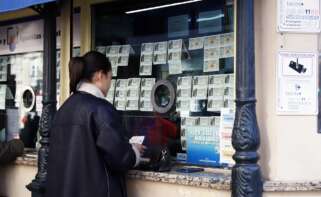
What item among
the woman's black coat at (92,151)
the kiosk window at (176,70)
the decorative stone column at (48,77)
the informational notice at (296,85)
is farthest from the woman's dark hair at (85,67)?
the informational notice at (296,85)

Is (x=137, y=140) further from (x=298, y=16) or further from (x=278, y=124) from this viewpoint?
(x=298, y=16)

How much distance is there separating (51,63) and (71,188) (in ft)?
4.86

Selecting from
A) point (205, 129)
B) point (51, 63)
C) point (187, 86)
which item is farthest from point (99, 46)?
point (205, 129)

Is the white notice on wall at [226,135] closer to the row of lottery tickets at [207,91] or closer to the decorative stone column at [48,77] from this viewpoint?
the row of lottery tickets at [207,91]

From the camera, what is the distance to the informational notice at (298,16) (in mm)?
3691

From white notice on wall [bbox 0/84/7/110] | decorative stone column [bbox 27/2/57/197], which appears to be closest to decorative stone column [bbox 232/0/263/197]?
decorative stone column [bbox 27/2/57/197]

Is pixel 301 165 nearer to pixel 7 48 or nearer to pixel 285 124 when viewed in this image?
pixel 285 124

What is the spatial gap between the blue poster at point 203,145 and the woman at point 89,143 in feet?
1.90

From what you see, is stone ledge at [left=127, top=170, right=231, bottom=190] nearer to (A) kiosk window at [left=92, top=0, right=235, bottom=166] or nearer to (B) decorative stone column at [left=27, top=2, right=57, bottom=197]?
(A) kiosk window at [left=92, top=0, right=235, bottom=166]

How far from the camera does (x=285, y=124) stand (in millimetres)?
3662

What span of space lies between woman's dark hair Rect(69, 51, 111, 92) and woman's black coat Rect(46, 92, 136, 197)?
0.11 metres

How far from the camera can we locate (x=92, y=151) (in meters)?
3.61

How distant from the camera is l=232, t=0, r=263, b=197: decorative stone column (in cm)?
350

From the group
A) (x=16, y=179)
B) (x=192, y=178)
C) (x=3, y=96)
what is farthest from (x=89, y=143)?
(x=3, y=96)
